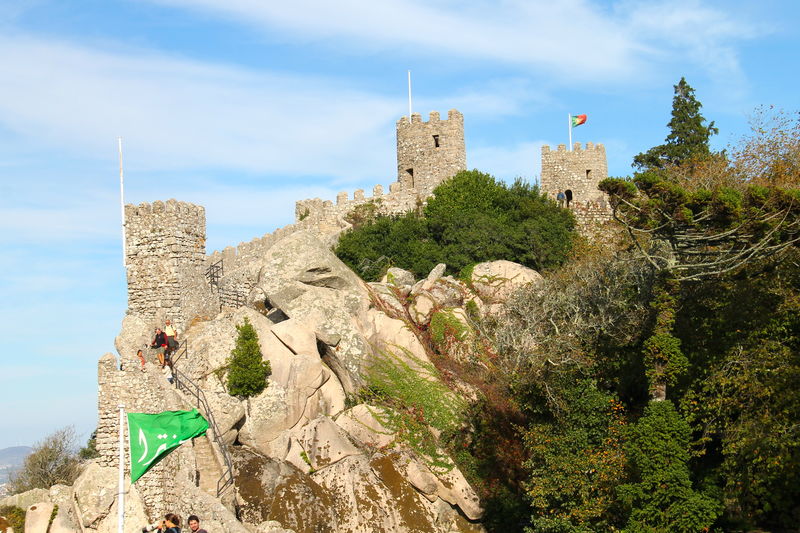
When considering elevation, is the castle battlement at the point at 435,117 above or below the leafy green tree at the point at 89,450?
above

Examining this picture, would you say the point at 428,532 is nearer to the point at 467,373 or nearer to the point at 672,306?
the point at 467,373

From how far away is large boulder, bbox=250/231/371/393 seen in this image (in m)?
25.5

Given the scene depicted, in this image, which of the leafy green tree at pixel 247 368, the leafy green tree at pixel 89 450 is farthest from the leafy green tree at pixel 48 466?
the leafy green tree at pixel 247 368

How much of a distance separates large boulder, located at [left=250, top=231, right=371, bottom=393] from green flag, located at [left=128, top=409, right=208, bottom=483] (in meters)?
9.37

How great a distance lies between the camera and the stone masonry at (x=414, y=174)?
131 feet

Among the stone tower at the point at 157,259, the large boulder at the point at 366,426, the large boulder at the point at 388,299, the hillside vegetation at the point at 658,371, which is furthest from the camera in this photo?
the large boulder at the point at 388,299

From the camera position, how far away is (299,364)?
957 inches

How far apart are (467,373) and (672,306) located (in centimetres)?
767

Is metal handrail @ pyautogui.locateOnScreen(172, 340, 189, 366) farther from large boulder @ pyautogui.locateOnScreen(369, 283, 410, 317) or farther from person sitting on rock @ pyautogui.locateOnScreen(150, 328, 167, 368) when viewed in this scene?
large boulder @ pyautogui.locateOnScreen(369, 283, 410, 317)

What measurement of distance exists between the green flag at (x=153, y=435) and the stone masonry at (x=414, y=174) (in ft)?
79.0

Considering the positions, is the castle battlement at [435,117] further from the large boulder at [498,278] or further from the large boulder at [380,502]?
the large boulder at [380,502]

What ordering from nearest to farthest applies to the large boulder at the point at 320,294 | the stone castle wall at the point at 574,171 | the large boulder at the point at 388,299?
the large boulder at the point at 320,294 → the large boulder at the point at 388,299 → the stone castle wall at the point at 574,171

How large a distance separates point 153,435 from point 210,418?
20.6ft

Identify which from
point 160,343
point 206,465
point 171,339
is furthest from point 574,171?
point 206,465
